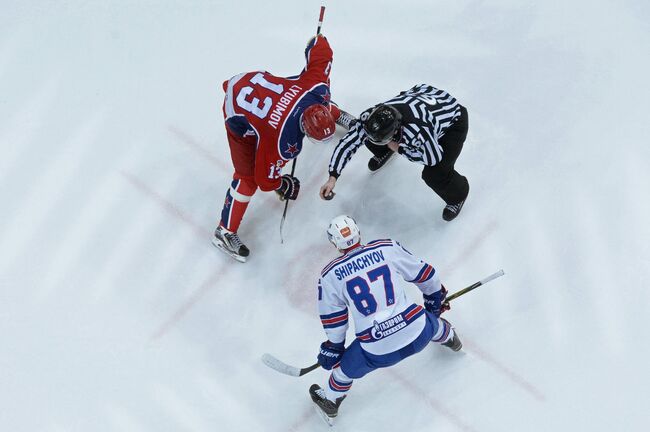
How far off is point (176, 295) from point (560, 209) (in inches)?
97.0

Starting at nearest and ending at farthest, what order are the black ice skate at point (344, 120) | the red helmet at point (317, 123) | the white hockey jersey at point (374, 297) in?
the white hockey jersey at point (374, 297) → the red helmet at point (317, 123) → the black ice skate at point (344, 120)

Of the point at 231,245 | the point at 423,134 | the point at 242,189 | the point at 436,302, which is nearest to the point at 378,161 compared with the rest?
the point at 423,134

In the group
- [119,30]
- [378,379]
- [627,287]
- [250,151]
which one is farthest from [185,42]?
[627,287]

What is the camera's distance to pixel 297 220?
5008mm

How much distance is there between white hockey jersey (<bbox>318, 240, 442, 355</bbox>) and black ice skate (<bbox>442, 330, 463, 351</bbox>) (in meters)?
0.45

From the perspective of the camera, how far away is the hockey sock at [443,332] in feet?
13.5

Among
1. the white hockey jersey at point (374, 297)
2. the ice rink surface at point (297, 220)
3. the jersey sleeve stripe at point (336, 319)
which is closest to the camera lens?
the white hockey jersey at point (374, 297)

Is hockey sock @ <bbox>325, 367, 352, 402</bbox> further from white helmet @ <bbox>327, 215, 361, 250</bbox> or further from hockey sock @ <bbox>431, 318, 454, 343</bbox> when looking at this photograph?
white helmet @ <bbox>327, 215, 361, 250</bbox>

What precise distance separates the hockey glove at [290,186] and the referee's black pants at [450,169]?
51cm

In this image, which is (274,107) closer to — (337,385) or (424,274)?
(424,274)

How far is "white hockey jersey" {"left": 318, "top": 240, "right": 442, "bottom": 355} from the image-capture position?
3830mm

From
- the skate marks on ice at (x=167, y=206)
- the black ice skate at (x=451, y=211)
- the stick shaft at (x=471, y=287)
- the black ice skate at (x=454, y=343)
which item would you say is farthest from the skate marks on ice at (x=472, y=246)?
the skate marks on ice at (x=167, y=206)

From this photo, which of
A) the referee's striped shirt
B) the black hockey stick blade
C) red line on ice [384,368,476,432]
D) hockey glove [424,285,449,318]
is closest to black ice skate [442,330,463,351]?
hockey glove [424,285,449,318]

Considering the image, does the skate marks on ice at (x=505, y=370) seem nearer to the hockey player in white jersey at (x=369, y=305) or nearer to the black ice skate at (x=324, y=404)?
the hockey player in white jersey at (x=369, y=305)
